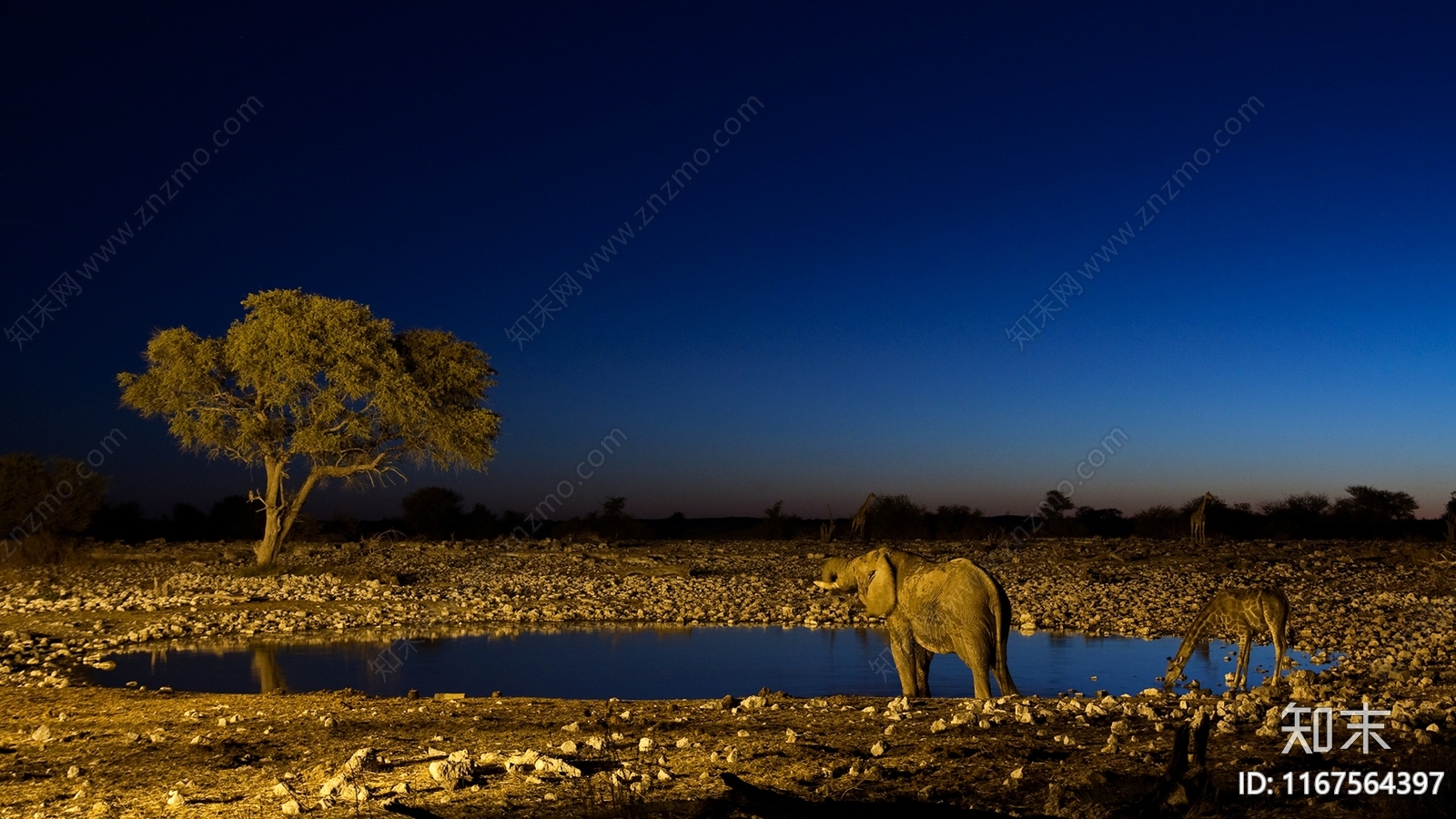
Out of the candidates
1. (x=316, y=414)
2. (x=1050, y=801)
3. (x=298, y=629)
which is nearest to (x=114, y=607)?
(x=298, y=629)

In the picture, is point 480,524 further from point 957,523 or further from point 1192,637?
point 1192,637

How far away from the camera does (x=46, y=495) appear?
118 ft

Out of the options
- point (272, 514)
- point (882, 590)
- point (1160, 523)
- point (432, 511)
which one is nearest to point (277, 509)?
point (272, 514)

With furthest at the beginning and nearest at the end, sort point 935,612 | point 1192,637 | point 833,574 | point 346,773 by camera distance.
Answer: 1. point 833,574
2. point 1192,637
3. point 935,612
4. point 346,773

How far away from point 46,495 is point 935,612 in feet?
119

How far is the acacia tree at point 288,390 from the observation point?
2569 cm

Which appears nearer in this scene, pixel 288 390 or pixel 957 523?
pixel 288 390

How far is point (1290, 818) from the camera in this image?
519cm

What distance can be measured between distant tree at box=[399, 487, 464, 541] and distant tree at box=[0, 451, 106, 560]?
20311mm

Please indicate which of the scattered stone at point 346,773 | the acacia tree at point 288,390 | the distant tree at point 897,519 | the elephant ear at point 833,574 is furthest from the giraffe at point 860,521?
the scattered stone at point 346,773

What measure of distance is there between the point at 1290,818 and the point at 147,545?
42.5 meters

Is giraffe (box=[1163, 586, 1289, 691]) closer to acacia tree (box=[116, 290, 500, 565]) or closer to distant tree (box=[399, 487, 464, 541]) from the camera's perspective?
acacia tree (box=[116, 290, 500, 565])

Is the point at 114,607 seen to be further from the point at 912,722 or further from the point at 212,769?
the point at 912,722

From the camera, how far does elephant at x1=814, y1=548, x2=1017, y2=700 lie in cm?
1003
